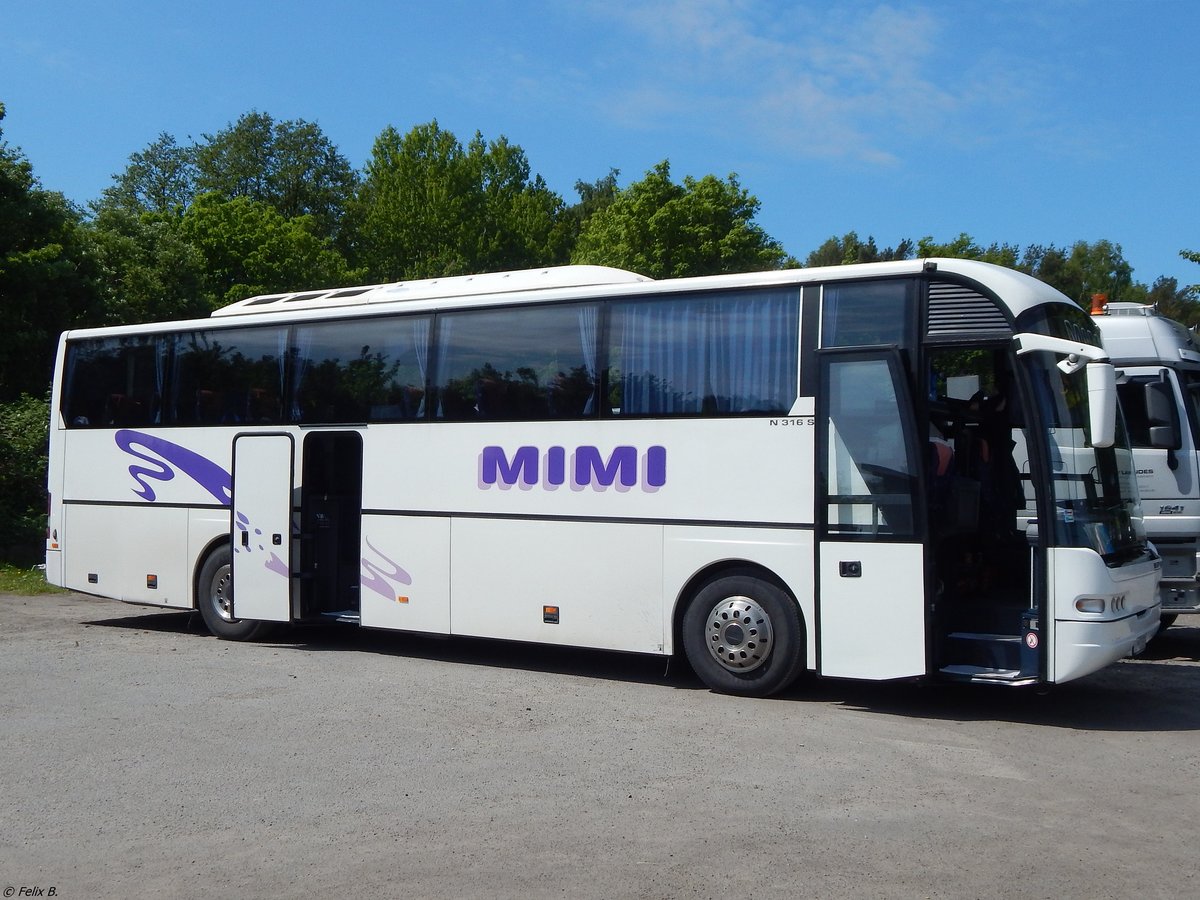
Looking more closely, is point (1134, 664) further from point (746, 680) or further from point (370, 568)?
point (370, 568)

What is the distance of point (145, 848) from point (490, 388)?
20.4 feet

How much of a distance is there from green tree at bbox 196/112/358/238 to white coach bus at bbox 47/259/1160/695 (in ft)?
181

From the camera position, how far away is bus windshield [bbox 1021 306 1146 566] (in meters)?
8.59

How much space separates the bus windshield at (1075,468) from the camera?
28.2 ft

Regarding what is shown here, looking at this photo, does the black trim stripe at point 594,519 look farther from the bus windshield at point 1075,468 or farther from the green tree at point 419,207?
the green tree at point 419,207

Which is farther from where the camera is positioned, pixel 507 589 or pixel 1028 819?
pixel 507 589

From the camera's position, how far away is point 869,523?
9094mm

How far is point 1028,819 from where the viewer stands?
6.33 m

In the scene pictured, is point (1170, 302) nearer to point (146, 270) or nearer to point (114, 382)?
point (146, 270)

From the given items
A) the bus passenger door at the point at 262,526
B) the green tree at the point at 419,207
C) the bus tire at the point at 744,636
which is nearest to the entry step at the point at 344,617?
A: the bus passenger door at the point at 262,526

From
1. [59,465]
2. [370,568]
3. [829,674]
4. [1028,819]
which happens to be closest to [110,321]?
[59,465]

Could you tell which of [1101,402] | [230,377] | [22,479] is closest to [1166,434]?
[1101,402]

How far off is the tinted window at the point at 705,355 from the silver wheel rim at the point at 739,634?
63.3 inches

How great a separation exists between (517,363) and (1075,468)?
5.01 meters
